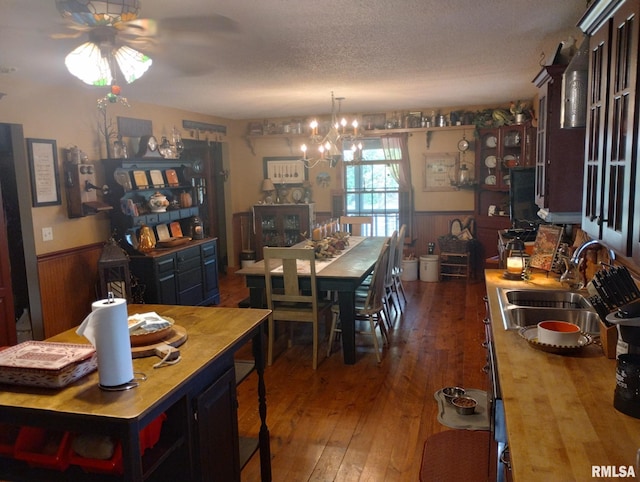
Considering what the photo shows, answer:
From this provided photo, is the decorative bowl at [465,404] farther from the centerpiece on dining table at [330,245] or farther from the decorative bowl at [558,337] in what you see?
the centerpiece on dining table at [330,245]

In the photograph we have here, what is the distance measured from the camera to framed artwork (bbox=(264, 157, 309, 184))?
25.5 ft

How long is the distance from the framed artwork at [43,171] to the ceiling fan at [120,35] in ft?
5.32

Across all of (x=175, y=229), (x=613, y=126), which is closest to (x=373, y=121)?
(x=175, y=229)

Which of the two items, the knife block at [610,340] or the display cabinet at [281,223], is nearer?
the knife block at [610,340]

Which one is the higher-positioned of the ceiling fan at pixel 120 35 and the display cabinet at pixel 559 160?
the ceiling fan at pixel 120 35

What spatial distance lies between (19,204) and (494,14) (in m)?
3.84

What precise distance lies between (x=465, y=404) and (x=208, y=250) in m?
3.60

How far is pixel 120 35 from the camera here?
9.55 ft

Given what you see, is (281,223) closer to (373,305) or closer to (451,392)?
(373,305)

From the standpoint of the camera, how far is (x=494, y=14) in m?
2.74

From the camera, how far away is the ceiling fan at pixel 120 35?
2107 millimetres

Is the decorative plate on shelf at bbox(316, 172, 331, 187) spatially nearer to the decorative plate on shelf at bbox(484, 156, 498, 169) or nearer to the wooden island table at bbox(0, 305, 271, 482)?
the decorative plate on shelf at bbox(484, 156, 498, 169)

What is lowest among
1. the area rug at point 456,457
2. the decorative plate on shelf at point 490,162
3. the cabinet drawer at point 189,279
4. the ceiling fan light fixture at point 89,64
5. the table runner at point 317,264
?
the area rug at point 456,457

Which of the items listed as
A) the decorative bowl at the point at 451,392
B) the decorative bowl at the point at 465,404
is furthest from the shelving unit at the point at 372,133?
the decorative bowl at the point at 465,404
